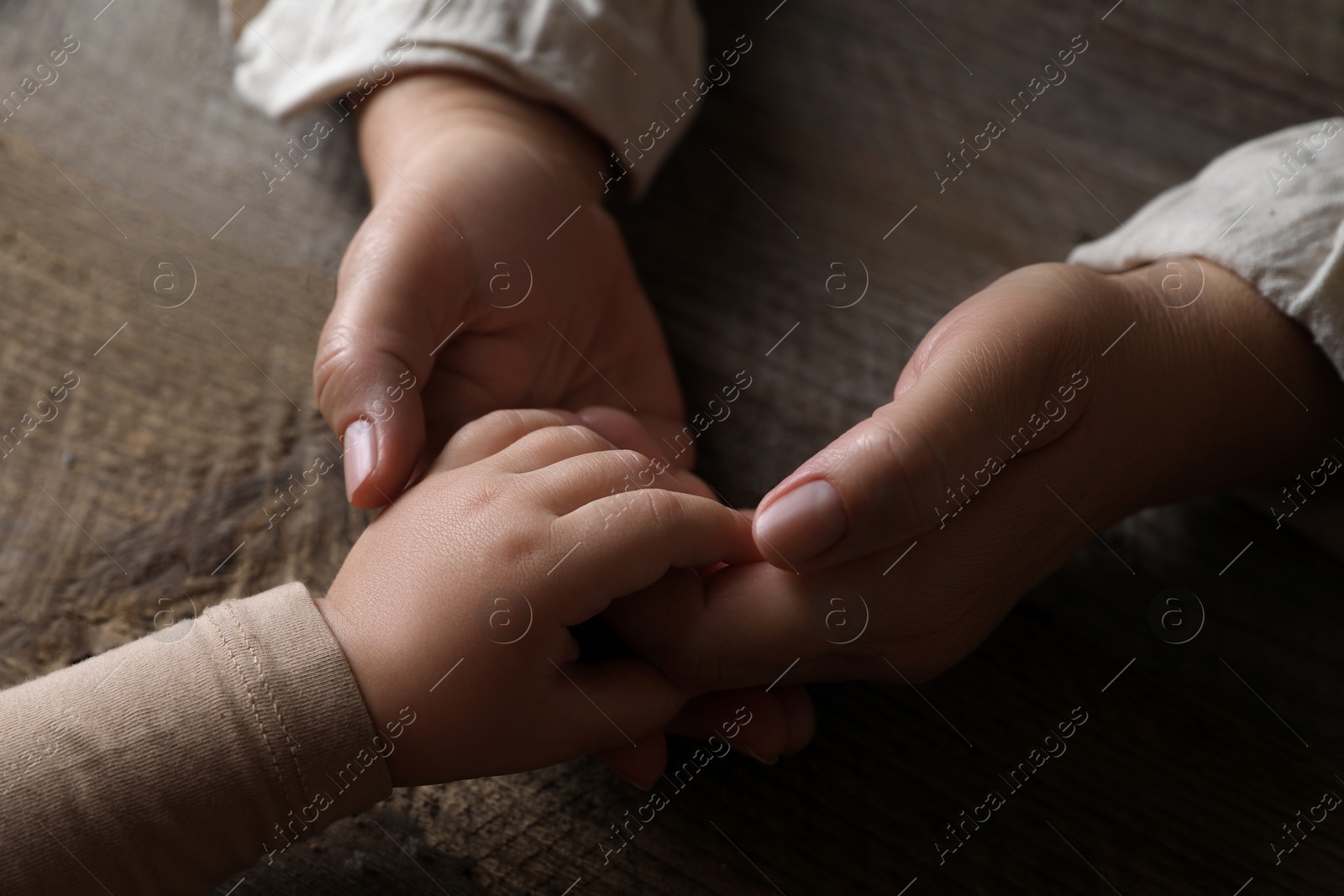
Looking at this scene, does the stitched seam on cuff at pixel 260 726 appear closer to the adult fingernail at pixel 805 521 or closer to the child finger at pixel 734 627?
the child finger at pixel 734 627

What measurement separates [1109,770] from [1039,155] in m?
0.66

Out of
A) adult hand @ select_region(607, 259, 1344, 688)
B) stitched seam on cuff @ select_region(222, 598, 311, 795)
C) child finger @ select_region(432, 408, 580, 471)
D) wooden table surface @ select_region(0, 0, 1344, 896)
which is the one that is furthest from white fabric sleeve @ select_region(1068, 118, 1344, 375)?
stitched seam on cuff @ select_region(222, 598, 311, 795)

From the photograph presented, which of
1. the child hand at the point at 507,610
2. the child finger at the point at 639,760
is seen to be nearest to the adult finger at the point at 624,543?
the child hand at the point at 507,610

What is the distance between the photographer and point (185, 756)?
0.57m

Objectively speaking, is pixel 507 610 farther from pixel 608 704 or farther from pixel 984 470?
pixel 984 470

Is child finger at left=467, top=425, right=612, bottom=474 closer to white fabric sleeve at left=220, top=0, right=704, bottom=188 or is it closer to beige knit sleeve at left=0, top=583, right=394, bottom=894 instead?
beige knit sleeve at left=0, top=583, right=394, bottom=894

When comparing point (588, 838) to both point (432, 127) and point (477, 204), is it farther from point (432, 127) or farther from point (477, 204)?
point (432, 127)

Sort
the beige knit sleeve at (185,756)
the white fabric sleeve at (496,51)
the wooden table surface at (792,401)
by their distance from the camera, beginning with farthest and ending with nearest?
the white fabric sleeve at (496,51)
the wooden table surface at (792,401)
the beige knit sleeve at (185,756)

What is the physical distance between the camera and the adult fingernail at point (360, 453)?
67 cm

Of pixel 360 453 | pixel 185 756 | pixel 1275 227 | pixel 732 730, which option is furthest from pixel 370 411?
pixel 1275 227

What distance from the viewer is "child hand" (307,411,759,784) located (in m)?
0.60

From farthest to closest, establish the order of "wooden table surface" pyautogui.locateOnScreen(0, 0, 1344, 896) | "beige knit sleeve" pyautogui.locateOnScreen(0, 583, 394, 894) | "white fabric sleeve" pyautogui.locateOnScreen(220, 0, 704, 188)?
"white fabric sleeve" pyautogui.locateOnScreen(220, 0, 704, 188), "wooden table surface" pyautogui.locateOnScreen(0, 0, 1344, 896), "beige knit sleeve" pyautogui.locateOnScreen(0, 583, 394, 894)

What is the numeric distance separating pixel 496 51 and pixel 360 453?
454 millimetres

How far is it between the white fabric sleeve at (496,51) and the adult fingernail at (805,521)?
0.48 metres
